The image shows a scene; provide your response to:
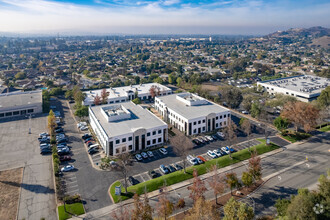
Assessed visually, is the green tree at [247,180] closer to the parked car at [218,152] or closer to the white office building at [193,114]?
the parked car at [218,152]

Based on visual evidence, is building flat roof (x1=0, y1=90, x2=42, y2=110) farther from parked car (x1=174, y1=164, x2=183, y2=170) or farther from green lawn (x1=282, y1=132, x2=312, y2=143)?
green lawn (x1=282, y1=132, x2=312, y2=143)

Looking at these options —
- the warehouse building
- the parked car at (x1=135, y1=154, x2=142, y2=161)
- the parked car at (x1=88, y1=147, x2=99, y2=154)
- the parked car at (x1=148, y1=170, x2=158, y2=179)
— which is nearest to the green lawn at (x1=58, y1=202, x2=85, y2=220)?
the parked car at (x1=148, y1=170, x2=158, y2=179)

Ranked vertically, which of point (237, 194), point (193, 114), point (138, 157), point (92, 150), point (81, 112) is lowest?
point (237, 194)

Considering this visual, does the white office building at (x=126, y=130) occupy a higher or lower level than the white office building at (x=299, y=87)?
lower

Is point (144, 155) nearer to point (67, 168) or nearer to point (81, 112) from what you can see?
point (67, 168)

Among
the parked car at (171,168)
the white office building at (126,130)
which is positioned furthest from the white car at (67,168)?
the parked car at (171,168)

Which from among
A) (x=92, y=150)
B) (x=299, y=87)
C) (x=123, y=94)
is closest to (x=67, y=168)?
(x=92, y=150)

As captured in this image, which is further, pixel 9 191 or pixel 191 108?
pixel 191 108
